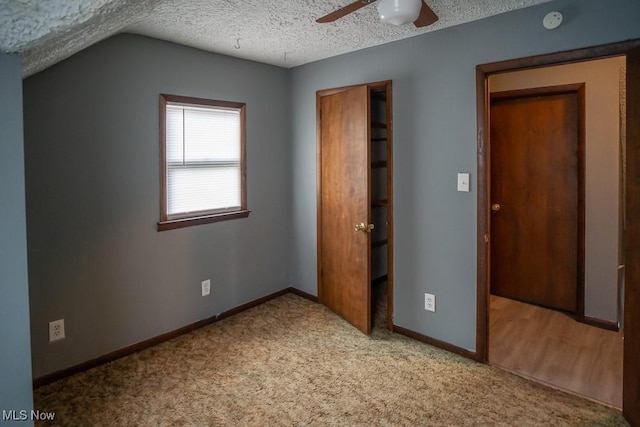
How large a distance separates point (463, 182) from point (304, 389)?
172 centimetres

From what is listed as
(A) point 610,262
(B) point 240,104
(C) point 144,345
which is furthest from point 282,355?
(A) point 610,262

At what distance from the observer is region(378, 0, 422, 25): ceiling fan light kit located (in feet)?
5.70

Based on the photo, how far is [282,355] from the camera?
9.50 ft

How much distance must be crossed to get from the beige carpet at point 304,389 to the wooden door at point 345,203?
0.39 meters

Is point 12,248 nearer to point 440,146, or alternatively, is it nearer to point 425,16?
point 425,16

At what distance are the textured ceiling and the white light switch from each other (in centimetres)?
102

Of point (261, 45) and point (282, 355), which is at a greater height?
point (261, 45)

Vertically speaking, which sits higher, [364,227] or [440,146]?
[440,146]

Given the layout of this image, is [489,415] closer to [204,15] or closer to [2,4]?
[2,4]

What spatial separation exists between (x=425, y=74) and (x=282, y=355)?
2293 mm

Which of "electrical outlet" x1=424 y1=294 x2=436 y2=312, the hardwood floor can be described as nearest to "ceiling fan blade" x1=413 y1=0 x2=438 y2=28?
"electrical outlet" x1=424 y1=294 x2=436 y2=312

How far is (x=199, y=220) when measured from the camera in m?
3.28

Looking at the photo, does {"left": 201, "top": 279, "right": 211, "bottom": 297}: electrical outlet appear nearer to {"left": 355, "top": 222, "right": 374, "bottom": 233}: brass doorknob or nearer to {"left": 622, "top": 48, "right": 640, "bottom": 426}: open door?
{"left": 355, "top": 222, "right": 374, "bottom": 233}: brass doorknob

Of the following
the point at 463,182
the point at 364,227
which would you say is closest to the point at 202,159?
the point at 364,227
